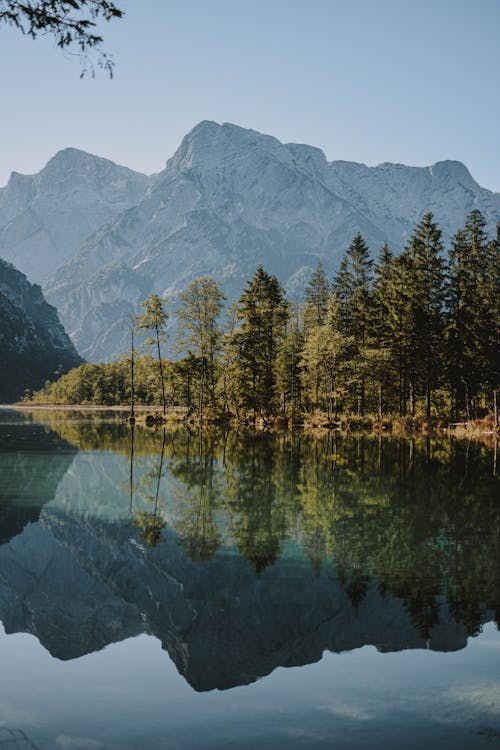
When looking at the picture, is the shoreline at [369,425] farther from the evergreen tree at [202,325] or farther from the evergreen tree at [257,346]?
the evergreen tree at [202,325]

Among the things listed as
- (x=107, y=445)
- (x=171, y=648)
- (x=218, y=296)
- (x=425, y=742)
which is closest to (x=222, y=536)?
(x=171, y=648)

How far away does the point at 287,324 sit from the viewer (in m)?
81.9

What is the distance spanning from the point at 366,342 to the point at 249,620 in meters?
62.7

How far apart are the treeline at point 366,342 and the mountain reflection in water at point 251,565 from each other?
3950 cm

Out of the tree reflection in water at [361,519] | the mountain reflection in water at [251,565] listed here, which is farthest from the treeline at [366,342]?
the mountain reflection in water at [251,565]

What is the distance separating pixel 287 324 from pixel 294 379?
34.6 feet

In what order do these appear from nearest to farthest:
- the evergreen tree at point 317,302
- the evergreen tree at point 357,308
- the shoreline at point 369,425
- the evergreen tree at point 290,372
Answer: the shoreline at point 369,425 < the evergreen tree at point 357,308 < the evergreen tree at point 290,372 < the evergreen tree at point 317,302

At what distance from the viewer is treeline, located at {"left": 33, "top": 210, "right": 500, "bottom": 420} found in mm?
65250

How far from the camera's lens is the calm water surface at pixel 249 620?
22.6ft

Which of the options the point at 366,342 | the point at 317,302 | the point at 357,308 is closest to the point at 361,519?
the point at 366,342

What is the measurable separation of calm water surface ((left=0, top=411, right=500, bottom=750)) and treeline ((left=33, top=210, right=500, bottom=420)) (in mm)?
44240

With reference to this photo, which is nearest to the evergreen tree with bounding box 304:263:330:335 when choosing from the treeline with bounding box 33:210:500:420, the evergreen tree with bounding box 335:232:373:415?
the evergreen tree with bounding box 335:232:373:415

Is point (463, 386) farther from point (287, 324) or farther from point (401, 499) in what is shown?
point (401, 499)

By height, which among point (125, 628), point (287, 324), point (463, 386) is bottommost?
point (125, 628)
